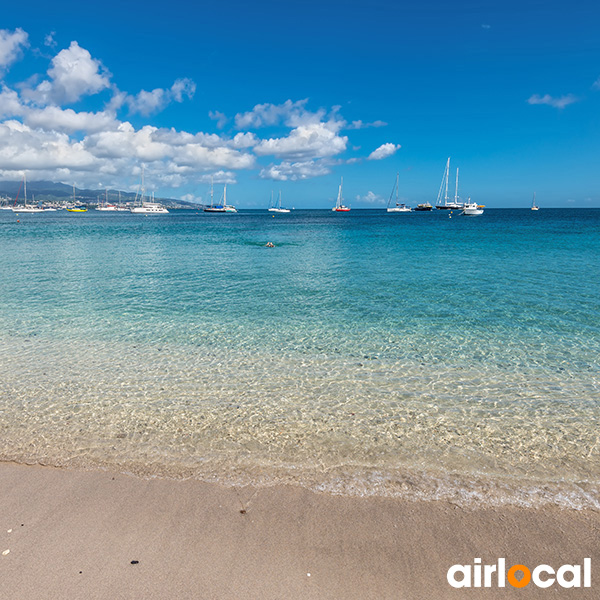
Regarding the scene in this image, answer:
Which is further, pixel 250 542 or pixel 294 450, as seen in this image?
pixel 294 450

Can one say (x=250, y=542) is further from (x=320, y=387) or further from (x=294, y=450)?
(x=320, y=387)

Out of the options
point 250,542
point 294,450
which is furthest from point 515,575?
point 294,450

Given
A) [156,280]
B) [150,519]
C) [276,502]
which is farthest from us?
[156,280]

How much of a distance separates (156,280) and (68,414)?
54.4 feet

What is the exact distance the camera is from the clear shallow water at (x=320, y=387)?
6.39m

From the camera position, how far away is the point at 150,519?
5.16m

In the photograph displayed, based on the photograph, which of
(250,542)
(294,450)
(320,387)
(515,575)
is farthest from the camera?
(320,387)

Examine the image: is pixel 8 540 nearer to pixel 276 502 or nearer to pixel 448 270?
pixel 276 502

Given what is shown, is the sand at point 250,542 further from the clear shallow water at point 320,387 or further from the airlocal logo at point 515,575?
the clear shallow water at point 320,387

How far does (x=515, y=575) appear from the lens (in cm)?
445

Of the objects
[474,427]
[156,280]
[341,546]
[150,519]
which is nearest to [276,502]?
[341,546]

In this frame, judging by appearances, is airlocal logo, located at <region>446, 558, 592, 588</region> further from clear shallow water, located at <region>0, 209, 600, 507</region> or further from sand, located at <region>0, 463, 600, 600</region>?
clear shallow water, located at <region>0, 209, 600, 507</region>

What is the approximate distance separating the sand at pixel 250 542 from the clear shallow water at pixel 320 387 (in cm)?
45

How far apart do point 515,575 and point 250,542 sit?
3.06 meters
